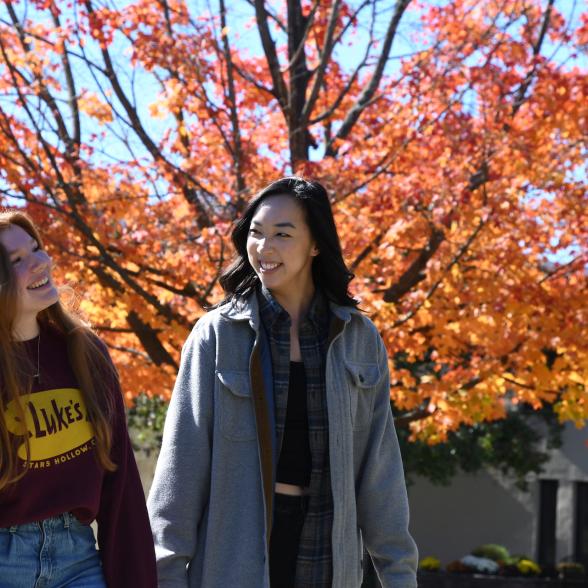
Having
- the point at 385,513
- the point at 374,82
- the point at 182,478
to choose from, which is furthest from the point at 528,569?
the point at 182,478

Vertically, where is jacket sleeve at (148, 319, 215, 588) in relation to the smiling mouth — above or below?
below

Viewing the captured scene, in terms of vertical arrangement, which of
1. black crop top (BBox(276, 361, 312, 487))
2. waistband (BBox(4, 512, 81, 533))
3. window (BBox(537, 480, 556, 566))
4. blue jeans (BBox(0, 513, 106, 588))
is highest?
black crop top (BBox(276, 361, 312, 487))

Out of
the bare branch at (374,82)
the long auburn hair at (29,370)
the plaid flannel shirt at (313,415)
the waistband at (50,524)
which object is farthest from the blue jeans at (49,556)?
the bare branch at (374,82)

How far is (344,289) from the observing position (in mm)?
3773

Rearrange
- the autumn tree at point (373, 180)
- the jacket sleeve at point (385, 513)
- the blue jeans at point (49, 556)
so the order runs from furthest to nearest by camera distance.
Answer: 1. the autumn tree at point (373, 180)
2. the jacket sleeve at point (385, 513)
3. the blue jeans at point (49, 556)

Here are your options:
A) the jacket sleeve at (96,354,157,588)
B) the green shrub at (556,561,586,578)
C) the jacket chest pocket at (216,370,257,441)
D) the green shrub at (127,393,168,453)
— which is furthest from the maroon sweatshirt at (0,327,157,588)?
the green shrub at (127,393,168,453)

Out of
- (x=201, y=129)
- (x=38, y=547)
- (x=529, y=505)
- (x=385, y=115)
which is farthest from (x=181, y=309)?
(x=529, y=505)

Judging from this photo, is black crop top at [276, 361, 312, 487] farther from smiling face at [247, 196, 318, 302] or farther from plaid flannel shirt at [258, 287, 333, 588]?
smiling face at [247, 196, 318, 302]

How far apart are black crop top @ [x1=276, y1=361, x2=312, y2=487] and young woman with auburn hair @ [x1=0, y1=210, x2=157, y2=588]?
1.48ft

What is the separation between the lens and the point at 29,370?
312 centimetres

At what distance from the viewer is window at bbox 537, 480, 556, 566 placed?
65.3 feet

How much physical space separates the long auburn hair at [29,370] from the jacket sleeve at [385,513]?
0.84 m

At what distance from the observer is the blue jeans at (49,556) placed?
9.53ft

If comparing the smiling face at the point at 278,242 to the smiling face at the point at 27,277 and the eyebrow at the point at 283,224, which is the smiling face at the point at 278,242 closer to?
the eyebrow at the point at 283,224
